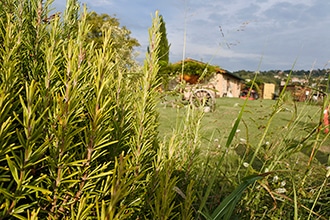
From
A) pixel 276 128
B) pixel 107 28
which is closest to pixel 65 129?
pixel 107 28

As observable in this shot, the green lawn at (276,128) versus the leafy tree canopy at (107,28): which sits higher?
the leafy tree canopy at (107,28)

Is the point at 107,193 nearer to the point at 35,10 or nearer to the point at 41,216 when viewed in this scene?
the point at 41,216

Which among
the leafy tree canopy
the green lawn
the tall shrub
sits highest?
the leafy tree canopy

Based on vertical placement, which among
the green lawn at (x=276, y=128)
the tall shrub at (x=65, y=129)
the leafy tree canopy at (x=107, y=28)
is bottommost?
the green lawn at (x=276, y=128)

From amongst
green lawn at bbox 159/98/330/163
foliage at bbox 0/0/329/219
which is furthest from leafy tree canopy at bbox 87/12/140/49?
green lawn at bbox 159/98/330/163

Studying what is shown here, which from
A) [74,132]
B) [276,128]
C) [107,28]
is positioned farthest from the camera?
[276,128]

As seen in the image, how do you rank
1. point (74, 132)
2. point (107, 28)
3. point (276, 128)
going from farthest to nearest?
point (276, 128) → point (107, 28) → point (74, 132)

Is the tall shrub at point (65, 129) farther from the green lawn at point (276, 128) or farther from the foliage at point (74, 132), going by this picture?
the green lawn at point (276, 128)

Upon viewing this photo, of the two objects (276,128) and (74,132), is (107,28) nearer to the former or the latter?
(74,132)

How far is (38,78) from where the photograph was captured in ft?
2.72

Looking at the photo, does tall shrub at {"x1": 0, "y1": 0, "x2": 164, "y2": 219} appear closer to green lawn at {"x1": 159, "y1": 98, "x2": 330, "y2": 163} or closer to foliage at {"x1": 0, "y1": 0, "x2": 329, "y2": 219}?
foliage at {"x1": 0, "y1": 0, "x2": 329, "y2": 219}

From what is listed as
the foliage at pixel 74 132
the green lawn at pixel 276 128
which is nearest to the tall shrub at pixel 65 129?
the foliage at pixel 74 132

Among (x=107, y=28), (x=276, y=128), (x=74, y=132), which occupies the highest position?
(x=107, y=28)

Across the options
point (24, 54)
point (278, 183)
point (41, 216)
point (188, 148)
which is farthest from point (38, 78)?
point (278, 183)
